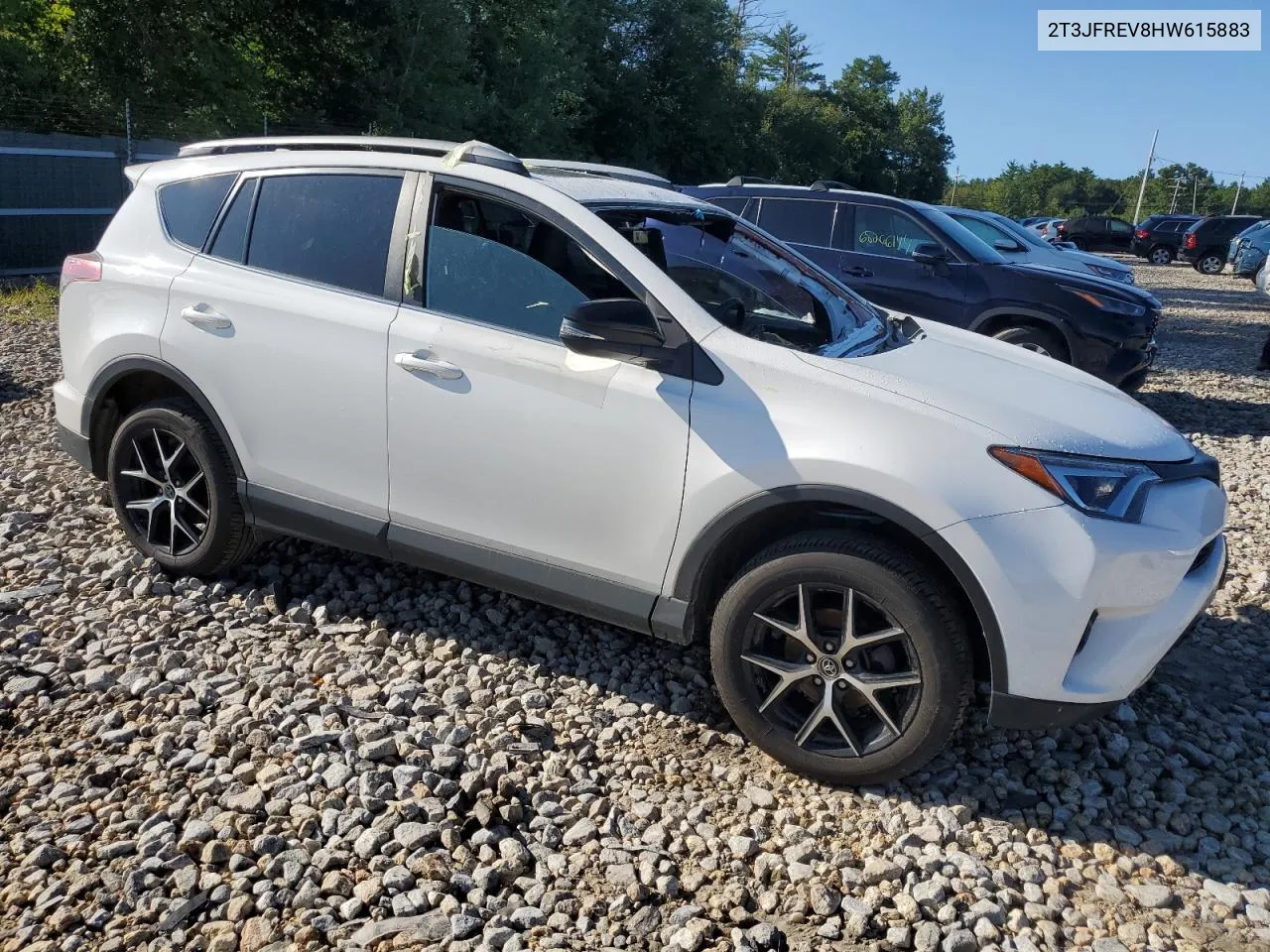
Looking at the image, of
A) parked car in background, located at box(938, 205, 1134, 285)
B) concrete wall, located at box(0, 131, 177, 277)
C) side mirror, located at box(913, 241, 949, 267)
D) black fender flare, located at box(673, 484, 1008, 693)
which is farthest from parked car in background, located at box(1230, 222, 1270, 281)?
→ black fender flare, located at box(673, 484, 1008, 693)

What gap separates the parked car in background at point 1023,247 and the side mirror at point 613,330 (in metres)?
6.69

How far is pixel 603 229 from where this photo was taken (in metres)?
3.45

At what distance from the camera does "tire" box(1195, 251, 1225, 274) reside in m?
29.5

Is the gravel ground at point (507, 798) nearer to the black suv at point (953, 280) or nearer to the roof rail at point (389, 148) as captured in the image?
the roof rail at point (389, 148)


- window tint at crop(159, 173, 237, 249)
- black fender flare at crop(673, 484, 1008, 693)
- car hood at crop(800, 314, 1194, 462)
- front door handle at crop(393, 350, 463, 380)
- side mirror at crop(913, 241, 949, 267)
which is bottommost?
black fender flare at crop(673, 484, 1008, 693)

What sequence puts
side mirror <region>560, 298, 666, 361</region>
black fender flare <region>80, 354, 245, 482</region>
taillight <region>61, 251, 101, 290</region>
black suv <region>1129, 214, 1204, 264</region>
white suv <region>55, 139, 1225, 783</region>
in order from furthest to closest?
1. black suv <region>1129, 214, 1204, 264</region>
2. taillight <region>61, 251, 101, 290</region>
3. black fender flare <region>80, 354, 245, 482</region>
4. side mirror <region>560, 298, 666, 361</region>
5. white suv <region>55, 139, 1225, 783</region>

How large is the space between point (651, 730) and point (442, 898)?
1.06m

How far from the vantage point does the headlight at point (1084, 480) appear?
288 centimetres

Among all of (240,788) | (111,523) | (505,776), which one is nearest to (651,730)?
(505,776)

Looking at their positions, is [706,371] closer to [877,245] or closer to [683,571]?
[683,571]

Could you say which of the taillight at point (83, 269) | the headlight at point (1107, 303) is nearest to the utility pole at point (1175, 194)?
the headlight at point (1107, 303)

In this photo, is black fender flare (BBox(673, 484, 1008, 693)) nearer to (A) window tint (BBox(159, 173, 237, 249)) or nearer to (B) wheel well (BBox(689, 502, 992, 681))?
(B) wheel well (BBox(689, 502, 992, 681))

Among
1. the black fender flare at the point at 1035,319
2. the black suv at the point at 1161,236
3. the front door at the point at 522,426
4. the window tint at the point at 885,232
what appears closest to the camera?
the front door at the point at 522,426

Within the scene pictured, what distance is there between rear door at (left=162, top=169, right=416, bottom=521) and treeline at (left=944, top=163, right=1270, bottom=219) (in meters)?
88.7
